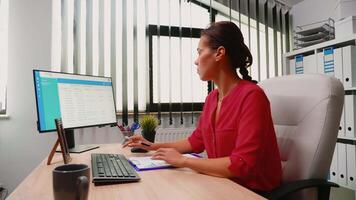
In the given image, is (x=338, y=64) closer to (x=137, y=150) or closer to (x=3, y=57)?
(x=137, y=150)

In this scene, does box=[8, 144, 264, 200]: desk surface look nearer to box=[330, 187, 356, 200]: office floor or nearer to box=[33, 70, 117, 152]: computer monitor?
box=[33, 70, 117, 152]: computer monitor

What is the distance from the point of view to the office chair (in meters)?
0.98

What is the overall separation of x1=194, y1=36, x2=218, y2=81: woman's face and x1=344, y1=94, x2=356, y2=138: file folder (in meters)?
1.32

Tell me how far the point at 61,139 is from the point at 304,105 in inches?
38.5

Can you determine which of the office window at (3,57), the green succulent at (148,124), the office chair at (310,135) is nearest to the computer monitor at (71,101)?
the green succulent at (148,124)

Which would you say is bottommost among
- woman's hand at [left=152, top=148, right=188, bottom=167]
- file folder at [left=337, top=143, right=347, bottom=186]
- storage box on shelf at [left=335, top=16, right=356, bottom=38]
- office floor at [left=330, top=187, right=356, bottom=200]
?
office floor at [left=330, top=187, right=356, bottom=200]

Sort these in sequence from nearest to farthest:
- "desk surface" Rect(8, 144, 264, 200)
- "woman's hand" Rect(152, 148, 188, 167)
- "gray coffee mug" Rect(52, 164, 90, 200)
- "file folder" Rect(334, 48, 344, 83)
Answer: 1. "gray coffee mug" Rect(52, 164, 90, 200)
2. "desk surface" Rect(8, 144, 264, 200)
3. "woman's hand" Rect(152, 148, 188, 167)
4. "file folder" Rect(334, 48, 344, 83)

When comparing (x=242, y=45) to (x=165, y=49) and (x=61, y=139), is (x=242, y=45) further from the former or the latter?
(x=165, y=49)

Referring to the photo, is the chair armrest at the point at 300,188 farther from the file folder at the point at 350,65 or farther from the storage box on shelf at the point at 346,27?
the storage box on shelf at the point at 346,27

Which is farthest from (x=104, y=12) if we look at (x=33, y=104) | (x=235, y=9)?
(x=235, y=9)

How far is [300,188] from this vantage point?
0.90 m

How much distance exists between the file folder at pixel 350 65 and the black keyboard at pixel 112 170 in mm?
1749

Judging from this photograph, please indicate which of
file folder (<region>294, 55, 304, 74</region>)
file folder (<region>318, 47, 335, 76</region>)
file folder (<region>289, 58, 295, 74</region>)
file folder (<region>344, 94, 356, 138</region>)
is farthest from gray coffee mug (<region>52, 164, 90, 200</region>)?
file folder (<region>289, 58, 295, 74</region>)

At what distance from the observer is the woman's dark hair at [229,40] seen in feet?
3.65
